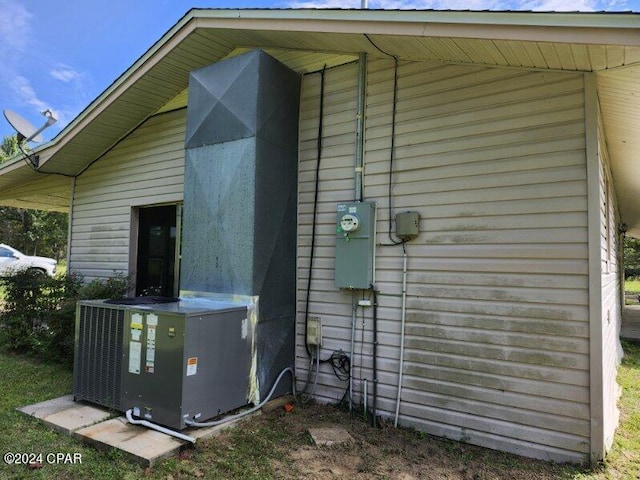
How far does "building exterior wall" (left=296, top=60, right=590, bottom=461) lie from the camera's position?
2842mm

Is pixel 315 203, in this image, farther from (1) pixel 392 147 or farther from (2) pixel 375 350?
(2) pixel 375 350

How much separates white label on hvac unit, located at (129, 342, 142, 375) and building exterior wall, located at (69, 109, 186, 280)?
2599mm

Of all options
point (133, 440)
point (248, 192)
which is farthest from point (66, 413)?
point (248, 192)

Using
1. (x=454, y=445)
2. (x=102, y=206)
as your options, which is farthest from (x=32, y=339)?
(x=454, y=445)

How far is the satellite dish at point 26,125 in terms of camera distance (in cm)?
601

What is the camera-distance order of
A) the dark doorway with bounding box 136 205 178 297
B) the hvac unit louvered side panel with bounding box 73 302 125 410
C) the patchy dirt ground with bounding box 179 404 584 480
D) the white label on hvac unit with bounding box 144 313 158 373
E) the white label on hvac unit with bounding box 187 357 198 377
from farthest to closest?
the dark doorway with bounding box 136 205 178 297 → the hvac unit louvered side panel with bounding box 73 302 125 410 → the white label on hvac unit with bounding box 144 313 158 373 → the white label on hvac unit with bounding box 187 357 198 377 → the patchy dirt ground with bounding box 179 404 584 480

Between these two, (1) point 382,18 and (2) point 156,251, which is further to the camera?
(2) point 156,251

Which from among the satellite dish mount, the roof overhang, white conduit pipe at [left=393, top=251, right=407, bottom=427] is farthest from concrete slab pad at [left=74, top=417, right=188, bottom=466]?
the satellite dish mount

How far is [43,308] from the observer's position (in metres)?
5.62

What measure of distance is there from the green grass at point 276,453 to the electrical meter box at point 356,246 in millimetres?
1167

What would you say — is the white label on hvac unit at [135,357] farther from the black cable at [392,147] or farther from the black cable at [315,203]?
the black cable at [392,147]

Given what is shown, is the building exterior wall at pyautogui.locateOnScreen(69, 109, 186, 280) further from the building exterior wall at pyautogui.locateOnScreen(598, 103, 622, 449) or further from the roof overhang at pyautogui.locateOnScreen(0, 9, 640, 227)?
the building exterior wall at pyautogui.locateOnScreen(598, 103, 622, 449)

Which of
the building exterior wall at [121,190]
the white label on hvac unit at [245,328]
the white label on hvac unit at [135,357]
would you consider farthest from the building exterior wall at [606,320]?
the building exterior wall at [121,190]

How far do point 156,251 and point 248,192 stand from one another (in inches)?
114
